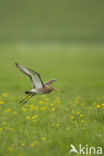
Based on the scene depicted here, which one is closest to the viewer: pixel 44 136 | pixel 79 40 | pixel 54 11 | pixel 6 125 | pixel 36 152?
pixel 36 152

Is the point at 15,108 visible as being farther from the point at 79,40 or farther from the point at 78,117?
the point at 79,40

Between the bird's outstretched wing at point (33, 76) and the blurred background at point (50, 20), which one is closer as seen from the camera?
the bird's outstretched wing at point (33, 76)

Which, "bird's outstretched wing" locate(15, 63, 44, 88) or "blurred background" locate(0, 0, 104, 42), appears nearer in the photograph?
"bird's outstretched wing" locate(15, 63, 44, 88)

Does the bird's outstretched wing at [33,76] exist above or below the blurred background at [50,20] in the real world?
above

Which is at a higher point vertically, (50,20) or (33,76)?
(33,76)

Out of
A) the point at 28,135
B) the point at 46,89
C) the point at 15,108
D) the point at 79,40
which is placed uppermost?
the point at 46,89

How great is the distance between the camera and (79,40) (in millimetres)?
51156

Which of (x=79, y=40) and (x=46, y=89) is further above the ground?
(x=46, y=89)

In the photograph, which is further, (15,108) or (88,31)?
(88,31)

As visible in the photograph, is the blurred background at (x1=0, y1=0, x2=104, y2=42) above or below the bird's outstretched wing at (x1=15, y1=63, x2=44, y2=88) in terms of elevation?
below

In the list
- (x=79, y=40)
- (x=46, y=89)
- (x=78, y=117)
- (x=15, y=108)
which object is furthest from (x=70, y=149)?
(x=79, y=40)

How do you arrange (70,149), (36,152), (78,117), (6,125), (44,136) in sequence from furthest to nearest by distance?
1. (78,117)
2. (6,125)
3. (44,136)
4. (70,149)
5. (36,152)

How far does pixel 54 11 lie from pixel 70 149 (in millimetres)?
57775

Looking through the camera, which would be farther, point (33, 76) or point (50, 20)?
point (50, 20)
